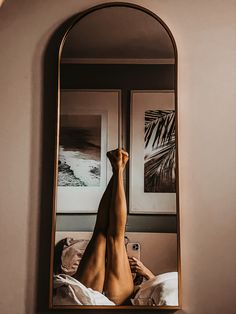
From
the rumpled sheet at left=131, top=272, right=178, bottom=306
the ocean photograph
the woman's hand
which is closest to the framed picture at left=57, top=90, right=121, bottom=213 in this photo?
the ocean photograph

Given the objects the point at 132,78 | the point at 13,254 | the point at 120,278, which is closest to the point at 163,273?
the point at 120,278

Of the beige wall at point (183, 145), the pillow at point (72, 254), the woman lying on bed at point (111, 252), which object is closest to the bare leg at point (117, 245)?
the woman lying on bed at point (111, 252)

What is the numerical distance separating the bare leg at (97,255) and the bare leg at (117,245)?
0.06 ft

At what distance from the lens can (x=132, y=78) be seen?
7.04 feet

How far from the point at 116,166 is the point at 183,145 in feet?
0.95

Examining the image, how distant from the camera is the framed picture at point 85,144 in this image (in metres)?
2.09

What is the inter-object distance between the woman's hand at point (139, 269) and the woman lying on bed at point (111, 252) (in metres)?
0.02

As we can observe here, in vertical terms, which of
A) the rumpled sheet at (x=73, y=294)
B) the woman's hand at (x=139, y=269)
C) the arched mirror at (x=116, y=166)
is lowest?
the rumpled sheet at (x=73, y=294)

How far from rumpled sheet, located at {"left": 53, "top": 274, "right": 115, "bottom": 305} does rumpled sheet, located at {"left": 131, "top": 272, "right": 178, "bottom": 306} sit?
12 centimetres

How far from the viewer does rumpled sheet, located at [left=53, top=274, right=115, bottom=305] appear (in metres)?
2.02

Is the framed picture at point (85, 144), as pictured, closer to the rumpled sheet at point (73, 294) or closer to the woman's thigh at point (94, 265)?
the woman's thigh at point (94, 265)

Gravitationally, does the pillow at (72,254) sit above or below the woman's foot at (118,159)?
below

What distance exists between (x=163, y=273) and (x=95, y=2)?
116cm

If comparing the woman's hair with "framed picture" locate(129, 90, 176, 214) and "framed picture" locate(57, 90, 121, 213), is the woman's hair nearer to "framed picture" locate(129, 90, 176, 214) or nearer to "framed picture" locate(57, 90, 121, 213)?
"framed picture" locate(57, 90, 121, 213)
